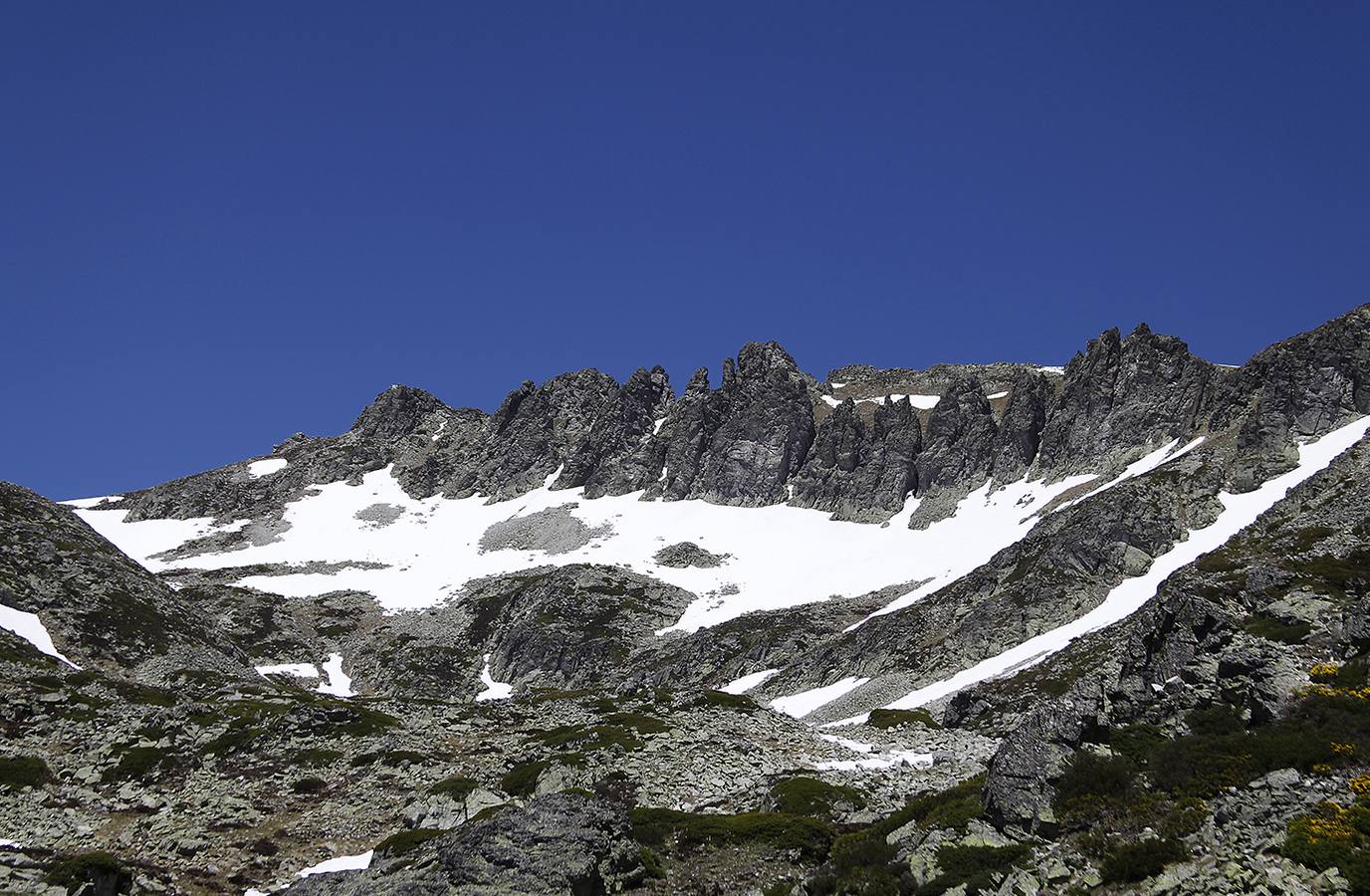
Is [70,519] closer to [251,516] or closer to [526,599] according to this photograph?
[526,599]

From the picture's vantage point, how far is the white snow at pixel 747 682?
315 ft

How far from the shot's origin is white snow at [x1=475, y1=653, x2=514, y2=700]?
109881mm

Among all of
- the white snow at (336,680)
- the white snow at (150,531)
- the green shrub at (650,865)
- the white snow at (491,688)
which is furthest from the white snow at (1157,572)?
the white snow at (150,531)

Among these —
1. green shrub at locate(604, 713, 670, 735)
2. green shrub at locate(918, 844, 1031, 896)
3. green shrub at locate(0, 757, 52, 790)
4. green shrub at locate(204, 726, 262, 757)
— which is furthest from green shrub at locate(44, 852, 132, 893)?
green shrub at locate(604, 713, 670, 735)

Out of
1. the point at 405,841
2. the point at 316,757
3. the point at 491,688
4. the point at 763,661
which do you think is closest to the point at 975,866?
the point at 405,841

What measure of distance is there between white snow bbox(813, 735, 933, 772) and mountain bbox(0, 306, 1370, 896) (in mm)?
364

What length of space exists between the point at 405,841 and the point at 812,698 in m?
60.0

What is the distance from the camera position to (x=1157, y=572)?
8644cm

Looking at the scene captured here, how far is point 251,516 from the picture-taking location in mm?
187500

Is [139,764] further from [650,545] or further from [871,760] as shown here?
[650,545]

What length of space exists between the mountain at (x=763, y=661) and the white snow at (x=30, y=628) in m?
0.45

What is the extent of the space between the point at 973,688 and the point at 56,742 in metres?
59.8

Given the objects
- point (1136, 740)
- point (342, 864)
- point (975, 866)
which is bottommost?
point (975, 866)

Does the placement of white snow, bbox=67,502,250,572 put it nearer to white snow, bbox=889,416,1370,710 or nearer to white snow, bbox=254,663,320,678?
white snow, bbox=254,663,320,678
